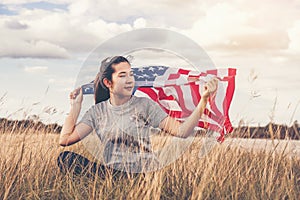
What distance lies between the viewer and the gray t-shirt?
A: 12.9 feet

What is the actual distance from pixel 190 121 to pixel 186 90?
4.21ft

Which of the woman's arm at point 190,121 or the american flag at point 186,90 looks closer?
the woman's arm at point 190,121

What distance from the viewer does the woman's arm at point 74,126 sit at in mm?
4051

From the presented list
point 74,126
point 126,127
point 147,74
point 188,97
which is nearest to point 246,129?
point 188,97

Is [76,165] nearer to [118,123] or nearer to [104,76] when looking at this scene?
[118,123]

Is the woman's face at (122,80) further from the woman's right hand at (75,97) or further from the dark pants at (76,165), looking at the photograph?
the dark pants at (76,165)

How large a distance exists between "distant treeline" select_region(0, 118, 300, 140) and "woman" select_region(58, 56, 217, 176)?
1.70ft

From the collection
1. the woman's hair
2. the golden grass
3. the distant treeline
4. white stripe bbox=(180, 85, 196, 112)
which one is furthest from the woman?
white stripe bbox=(180, 85, 196, 112)

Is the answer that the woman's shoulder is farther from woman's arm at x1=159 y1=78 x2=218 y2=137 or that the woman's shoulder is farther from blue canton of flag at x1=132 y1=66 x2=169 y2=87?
blue canton of flag at x1=132 y1=66 x2=169 y2=87

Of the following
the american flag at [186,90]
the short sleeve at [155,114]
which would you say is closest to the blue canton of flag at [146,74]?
the american flag at [186,90]

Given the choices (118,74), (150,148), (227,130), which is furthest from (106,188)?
(227,130)

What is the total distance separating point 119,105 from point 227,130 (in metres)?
1.30

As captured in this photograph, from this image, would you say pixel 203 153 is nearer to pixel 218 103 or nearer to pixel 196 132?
pixel 196 132

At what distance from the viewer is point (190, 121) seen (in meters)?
3.81
